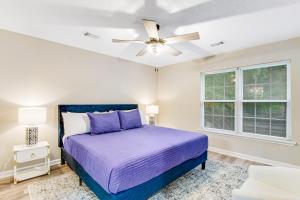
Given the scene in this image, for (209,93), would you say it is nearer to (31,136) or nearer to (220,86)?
(220,86)

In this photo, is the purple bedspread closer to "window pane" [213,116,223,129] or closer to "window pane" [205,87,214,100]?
"window pane" [213,116,223,129]

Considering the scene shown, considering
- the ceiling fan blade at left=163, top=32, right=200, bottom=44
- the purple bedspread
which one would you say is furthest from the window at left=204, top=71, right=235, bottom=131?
the ceiling fan blade at left=163, top=32, right=200, bottom=44

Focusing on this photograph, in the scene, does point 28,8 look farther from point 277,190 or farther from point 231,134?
point 231,134

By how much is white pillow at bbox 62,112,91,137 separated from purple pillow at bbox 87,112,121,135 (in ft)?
0.49

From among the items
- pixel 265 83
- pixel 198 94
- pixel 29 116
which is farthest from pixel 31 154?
pixel 265 83

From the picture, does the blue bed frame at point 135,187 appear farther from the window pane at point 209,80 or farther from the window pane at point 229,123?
the window pane at point 209,80

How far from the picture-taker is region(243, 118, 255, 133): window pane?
3.52 meters

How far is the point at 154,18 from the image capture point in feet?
7.56

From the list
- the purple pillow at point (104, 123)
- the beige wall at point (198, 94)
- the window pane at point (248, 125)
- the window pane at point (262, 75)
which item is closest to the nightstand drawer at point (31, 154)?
the purple pillow at point (104, 123)

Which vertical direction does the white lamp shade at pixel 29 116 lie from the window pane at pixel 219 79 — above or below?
below

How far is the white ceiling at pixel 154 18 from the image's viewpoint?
6.48ft

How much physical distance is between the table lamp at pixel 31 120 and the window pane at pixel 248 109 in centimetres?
412

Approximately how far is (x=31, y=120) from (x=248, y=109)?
4291mm

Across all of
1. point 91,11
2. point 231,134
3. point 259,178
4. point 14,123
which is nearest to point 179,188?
point 259,178
